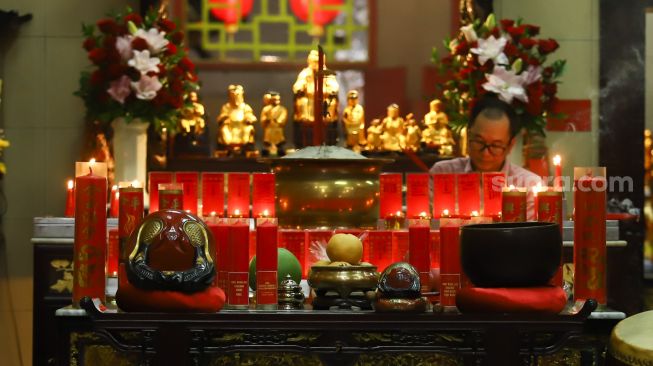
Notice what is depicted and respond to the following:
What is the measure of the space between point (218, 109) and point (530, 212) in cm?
193

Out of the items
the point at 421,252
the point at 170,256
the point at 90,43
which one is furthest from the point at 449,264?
the point at 90,43

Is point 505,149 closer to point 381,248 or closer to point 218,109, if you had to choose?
point 381,248

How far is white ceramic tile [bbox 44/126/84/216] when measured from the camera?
516cm

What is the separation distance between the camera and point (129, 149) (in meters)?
4.59

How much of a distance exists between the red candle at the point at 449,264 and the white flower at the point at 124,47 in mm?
2258

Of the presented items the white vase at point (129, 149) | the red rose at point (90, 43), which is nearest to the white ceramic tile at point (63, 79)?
Answer: the white vase at point (129, 149)

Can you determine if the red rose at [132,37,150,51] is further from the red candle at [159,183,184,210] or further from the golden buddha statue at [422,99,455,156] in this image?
the red candle at [159,183,184,210]

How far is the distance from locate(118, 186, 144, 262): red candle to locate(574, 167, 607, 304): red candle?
89 centimetres

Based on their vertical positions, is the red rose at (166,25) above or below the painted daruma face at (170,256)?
above

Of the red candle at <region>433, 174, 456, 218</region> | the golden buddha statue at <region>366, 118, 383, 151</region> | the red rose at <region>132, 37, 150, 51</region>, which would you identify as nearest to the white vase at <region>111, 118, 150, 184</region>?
the red rose at <region>132, 37, 150, 51</region>

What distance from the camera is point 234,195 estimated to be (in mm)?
2824

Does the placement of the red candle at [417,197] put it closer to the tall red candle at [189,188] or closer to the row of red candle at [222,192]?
the row of red candle at [222,192]

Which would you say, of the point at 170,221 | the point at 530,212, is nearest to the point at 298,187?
the point at 170,221

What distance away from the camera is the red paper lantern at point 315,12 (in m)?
5.11
